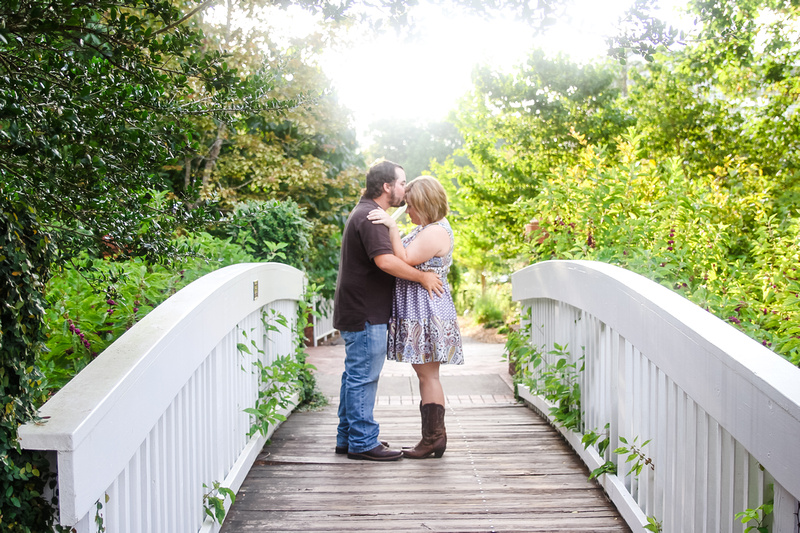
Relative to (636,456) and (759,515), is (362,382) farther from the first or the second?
(759,515)

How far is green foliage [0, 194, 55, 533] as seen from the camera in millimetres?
1373

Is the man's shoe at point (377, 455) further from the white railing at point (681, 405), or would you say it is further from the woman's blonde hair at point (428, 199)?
the woman's blonde hair at point (428, 199)

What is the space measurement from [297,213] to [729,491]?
422cm

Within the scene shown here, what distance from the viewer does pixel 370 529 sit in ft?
9.46

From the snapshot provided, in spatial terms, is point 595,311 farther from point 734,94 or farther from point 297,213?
point 734,94

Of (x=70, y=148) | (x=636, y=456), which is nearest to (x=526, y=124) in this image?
(x=636, y=456)

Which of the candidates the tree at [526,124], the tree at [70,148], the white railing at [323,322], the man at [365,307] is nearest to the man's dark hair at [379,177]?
the man at [365,307]

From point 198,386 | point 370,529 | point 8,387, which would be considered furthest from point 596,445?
point 8,387

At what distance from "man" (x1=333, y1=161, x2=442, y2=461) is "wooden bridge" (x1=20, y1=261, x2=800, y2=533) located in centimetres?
15

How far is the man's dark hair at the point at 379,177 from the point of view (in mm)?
3996

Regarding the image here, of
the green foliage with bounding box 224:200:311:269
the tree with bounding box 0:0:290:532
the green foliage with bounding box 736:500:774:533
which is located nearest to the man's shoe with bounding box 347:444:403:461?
the green foliage with bounding box 224:200:311:269

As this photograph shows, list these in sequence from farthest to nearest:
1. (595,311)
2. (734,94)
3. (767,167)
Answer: (734,94)
(767,167)
(595,311)

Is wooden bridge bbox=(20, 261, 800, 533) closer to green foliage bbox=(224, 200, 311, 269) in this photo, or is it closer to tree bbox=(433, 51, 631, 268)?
green foliage bbox=(224, 200, 311, 269)

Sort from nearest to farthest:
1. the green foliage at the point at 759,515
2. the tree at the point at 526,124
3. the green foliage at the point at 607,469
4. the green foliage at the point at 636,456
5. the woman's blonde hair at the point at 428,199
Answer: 1. the green foliage at the point at 759,515
2. the green foliage at the point at 636,456
3. the green foliage at the point at 607,469
4. the woman's blonde hair at the point at 428,199
5. the tree at the point at 526,124
